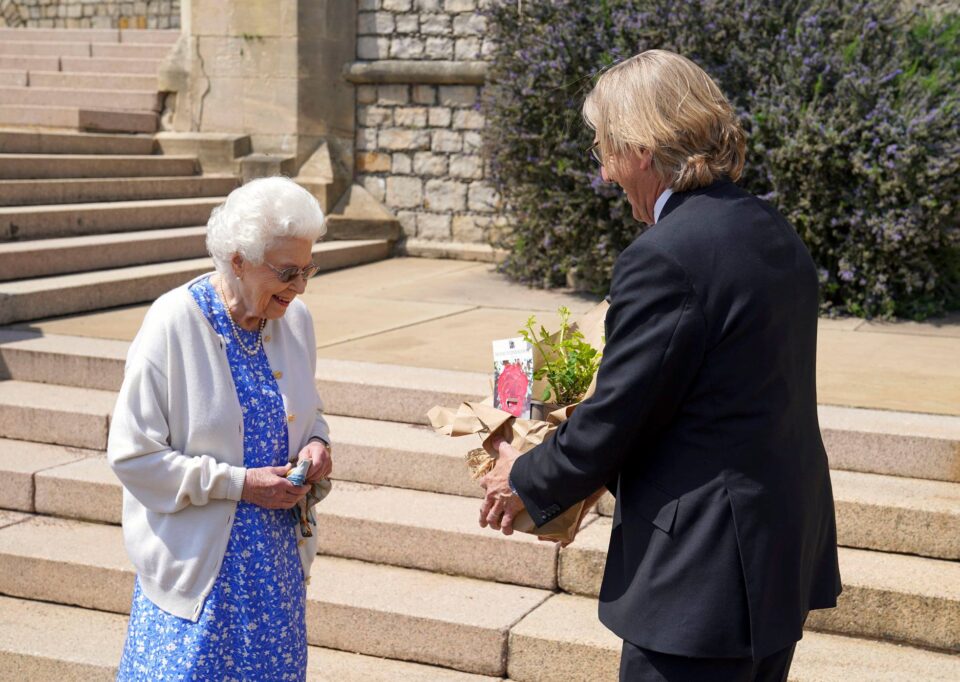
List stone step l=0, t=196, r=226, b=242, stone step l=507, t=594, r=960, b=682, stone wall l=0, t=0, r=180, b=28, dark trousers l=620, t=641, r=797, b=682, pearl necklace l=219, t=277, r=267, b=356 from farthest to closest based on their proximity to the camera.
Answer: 1. stone wall l=0, t=0, r=180, b=28
2. stone step l=0, t=196, r=226, b=242
3. stone step l=507, t=594, r=960, b=682
4. pearl necklace l=219, t=277, r=267, b=356
5. dark trousers l=620, t=641, r=797, b=682

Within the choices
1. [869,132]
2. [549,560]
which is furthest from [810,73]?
[549,560]

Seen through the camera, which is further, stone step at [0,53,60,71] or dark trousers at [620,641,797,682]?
stone step at [0,53,60,71]

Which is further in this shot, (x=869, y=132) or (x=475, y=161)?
(x=475, y=161)

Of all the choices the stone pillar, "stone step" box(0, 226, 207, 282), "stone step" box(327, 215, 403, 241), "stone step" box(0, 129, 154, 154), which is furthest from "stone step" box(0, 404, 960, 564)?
the stone pillar

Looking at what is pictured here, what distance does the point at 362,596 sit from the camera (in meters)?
4.02

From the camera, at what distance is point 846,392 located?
5203 millimetres

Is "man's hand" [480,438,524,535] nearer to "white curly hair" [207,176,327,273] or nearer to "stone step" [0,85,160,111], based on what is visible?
"white curly hair" [207,176,327,273]

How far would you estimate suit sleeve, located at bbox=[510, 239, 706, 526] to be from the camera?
2.02 m

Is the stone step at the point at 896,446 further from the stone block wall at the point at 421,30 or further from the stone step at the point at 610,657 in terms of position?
the stone block wall at the point at 421,30

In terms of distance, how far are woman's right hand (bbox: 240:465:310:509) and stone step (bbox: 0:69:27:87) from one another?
32.9ft

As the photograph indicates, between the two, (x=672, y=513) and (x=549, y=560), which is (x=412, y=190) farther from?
(x=672, y=513)

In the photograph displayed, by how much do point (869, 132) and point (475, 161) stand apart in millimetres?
4066

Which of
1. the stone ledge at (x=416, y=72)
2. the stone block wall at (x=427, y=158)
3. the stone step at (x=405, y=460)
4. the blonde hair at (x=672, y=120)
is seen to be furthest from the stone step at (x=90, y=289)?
the blonde hair at (x=672, y=120)

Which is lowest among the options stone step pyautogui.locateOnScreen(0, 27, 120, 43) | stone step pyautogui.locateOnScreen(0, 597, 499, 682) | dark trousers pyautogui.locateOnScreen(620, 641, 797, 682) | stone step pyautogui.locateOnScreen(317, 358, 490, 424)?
stone step pyautogui.locateOnScreen(0, 597, 499, 682)
